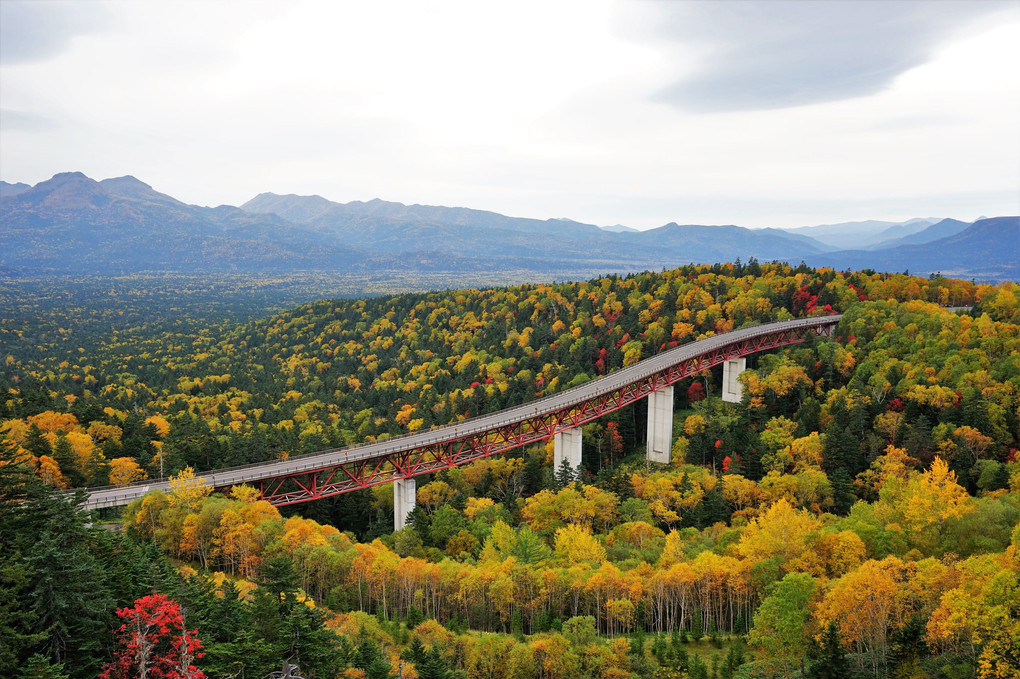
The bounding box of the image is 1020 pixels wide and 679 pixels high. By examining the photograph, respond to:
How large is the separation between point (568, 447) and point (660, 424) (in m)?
15.9

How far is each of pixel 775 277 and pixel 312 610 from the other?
383 ft

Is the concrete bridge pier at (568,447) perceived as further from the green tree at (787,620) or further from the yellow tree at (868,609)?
the yellow tree at (868,609)

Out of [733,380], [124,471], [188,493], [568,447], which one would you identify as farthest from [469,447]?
[733,380]

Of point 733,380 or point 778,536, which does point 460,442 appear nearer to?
point 778,536

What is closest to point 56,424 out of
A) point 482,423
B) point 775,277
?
point 482,423

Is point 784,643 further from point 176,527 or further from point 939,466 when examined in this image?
point 176,527

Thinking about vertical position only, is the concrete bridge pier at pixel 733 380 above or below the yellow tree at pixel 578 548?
above

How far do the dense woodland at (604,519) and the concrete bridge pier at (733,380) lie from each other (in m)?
2.91

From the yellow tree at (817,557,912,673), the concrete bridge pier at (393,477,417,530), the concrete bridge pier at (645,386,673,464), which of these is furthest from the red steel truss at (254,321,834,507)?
the yellow tree at (817,557,912,673)

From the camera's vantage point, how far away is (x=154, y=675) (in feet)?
82.8

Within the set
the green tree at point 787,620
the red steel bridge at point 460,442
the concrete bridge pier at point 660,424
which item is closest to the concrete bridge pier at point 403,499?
the red steel bridge at point 460,442

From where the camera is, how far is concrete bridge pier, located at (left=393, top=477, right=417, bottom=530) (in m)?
66.5

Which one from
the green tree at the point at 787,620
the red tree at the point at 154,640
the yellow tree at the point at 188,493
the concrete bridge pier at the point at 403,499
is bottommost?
the concrete bridge pier at the point at 403,499

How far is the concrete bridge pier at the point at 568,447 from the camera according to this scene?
263 feet
